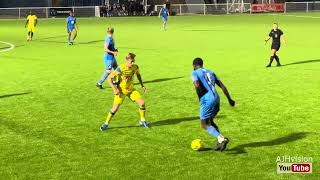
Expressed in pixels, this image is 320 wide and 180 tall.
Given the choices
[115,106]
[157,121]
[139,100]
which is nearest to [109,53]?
[157,121]

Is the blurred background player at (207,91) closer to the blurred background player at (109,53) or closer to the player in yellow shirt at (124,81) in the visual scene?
the player in yellow shirt at (124,81)

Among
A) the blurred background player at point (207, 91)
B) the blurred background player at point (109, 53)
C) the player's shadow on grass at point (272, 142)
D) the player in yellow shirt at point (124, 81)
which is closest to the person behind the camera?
the blurred background player at point (207, 91)

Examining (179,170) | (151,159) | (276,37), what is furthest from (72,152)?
(276,37)

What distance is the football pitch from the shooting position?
31.4 feet

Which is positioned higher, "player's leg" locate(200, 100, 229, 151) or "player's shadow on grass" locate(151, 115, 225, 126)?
"player's leg" locate(200, 100, 229, 151)

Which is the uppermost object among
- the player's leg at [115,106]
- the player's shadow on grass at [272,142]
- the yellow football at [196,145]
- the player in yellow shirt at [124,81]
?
the player in yellow shirt at [124,81]

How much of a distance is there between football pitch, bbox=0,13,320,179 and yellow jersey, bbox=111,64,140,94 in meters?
1.02

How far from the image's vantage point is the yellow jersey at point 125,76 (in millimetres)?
12170

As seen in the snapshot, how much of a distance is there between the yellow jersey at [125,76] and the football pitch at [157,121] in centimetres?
102

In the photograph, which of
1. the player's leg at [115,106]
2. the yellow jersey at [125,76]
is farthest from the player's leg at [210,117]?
the player's leg at [115,106]

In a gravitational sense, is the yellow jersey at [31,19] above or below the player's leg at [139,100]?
above

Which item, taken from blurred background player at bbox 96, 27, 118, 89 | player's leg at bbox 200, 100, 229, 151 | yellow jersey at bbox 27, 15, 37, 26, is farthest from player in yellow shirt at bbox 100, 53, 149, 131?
yellow jersey at bbox 27, 15, 37, 26

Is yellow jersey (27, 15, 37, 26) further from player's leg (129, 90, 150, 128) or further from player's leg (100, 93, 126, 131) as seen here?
player's leg (129, 90, 150, 128)

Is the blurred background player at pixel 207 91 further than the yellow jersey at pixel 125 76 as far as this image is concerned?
No
